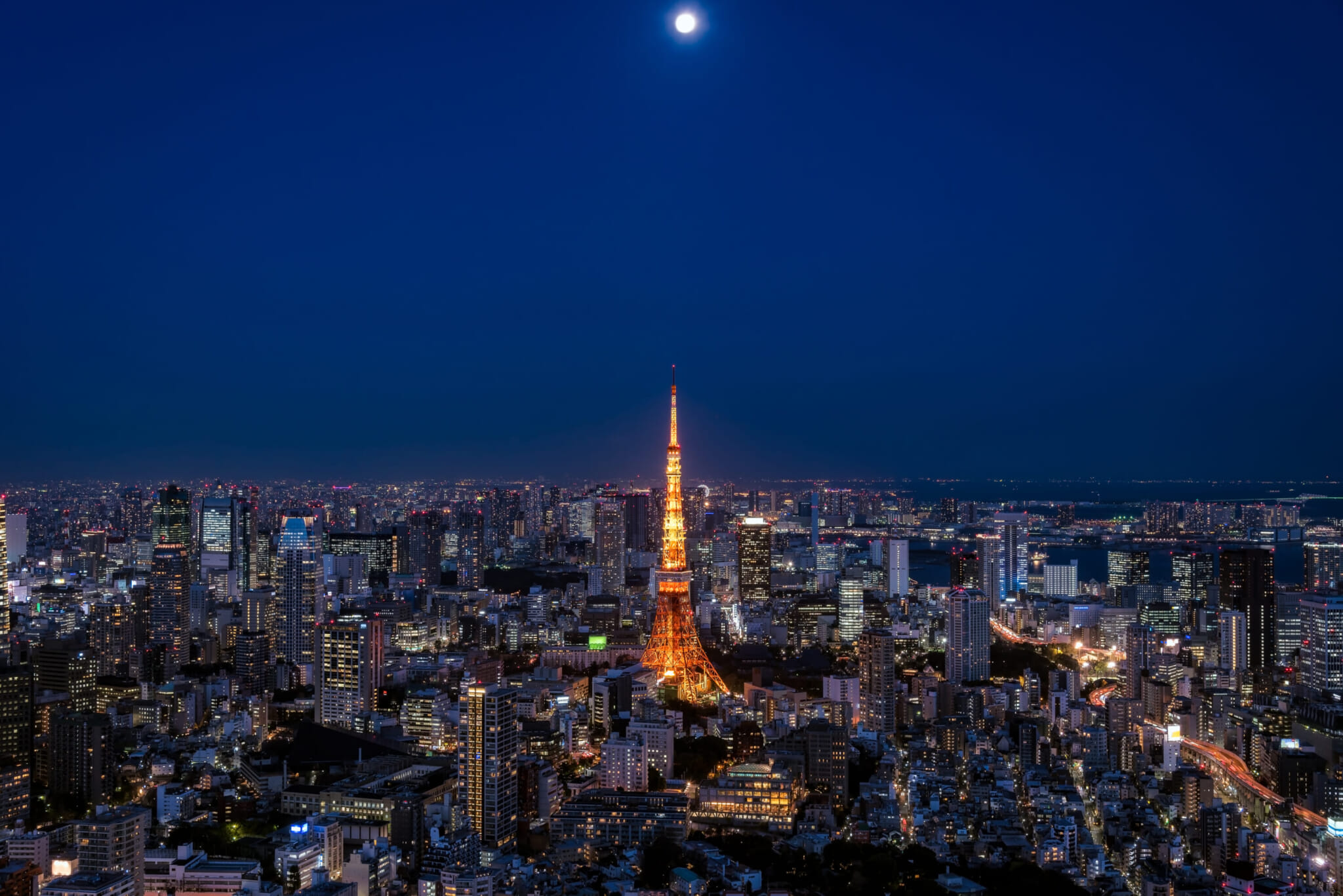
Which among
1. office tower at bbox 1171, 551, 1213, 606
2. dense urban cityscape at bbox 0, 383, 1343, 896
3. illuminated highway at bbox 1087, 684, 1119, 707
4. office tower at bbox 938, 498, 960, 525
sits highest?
office tower at bbox 938, 498, 960, 525

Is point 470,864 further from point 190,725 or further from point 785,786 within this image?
point 190,725

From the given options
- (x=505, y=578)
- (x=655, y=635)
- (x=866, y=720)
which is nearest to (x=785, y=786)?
(x=866, y=720)

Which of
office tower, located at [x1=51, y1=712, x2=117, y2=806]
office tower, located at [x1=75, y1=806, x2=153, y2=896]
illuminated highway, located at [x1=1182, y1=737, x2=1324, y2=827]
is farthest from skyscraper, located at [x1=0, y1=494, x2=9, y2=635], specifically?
illuminated highway, located at [x1=1182, y1=737, x2=1324, y2=827]

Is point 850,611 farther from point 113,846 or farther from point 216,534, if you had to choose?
point 113,846

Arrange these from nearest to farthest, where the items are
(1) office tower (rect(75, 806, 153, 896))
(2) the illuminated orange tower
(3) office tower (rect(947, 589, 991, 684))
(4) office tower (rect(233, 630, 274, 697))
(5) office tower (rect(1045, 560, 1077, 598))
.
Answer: (1) office tower (rect(75, 806, 153, 896)) < (2) the illuminated orange tower < (4) office tower (rect(233, 630, 274, 697)) < (3) office tower (rect(947, 589, 991, 684)) < (5) office tower (rect(1045, 560, 1077, 598))

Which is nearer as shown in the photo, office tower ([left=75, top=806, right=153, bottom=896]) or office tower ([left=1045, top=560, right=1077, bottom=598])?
office tower ([left=75, top=806, right=153, bottom=896])

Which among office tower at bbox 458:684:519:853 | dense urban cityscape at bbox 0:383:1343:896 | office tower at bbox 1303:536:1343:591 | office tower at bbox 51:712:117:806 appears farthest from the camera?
office tower at bbox 1303:536:1343:591

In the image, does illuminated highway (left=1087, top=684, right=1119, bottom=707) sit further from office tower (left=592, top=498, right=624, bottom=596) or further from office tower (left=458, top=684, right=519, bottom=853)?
office tower (left=592, top=498, right=624, bottom=596)
